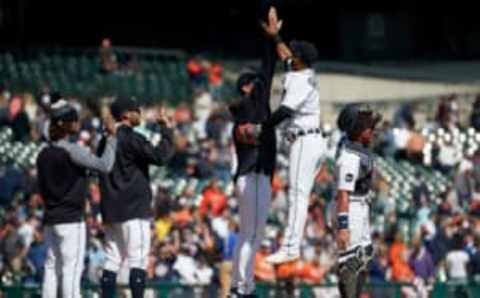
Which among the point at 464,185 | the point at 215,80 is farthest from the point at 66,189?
the point at 215,80

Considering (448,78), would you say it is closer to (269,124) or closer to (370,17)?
(370,17)

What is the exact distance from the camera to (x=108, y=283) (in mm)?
16375

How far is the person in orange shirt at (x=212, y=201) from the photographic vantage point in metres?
25.4

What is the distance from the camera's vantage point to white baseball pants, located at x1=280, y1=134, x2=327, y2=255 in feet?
52.5

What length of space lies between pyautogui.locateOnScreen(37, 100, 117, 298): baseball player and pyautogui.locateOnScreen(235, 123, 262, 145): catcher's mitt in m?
1.04

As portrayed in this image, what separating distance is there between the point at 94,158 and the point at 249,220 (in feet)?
4.94

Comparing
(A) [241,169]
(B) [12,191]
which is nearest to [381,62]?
(B) [12,191]

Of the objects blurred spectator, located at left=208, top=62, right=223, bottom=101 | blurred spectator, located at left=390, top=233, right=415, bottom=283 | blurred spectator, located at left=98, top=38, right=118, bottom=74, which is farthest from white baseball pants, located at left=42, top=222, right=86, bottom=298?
blurred spectator, located at left=98, top=38, right=118, bottom=74

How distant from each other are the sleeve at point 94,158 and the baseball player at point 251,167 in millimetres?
1132

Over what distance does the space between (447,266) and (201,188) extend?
469 centimetres

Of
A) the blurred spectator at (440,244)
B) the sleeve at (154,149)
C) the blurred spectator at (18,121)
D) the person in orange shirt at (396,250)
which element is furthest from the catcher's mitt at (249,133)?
the blurred spectator at (18,121)

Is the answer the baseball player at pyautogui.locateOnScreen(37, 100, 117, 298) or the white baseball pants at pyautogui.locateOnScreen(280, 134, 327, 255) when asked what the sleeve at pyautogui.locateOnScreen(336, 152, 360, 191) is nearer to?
the white baseball pants at pyautogui.locateOnScreen(280, 134, 327, 255)

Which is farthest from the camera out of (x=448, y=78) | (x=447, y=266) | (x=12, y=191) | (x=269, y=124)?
(x=448, y=78)

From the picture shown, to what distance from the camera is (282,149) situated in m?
28.0
